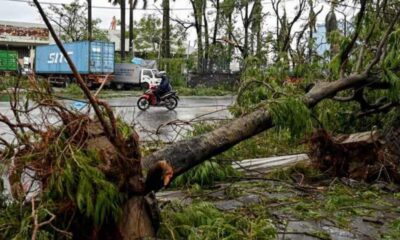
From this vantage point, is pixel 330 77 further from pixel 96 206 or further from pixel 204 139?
pixel 96 206

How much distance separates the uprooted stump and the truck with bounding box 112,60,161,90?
23268 millimetres

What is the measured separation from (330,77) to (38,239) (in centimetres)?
504

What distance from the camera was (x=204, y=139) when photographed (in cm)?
405

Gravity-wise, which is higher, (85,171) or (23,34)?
(23,34)

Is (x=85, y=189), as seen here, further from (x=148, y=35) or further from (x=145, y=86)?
(x=148, y=35)

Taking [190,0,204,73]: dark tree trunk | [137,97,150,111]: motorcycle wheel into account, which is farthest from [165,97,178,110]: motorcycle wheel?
[190,0,204,73]: dark tree trunk

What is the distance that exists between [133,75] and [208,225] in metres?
26.8

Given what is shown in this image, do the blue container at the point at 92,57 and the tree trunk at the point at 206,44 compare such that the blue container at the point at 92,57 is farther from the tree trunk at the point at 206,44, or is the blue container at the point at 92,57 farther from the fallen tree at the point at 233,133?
the fallen tree at the point at 233,133

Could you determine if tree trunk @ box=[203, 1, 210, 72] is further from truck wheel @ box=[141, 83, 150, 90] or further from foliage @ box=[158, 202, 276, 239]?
foliage @ box=[158, 202, 276, 239]

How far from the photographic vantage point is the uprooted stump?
596cm

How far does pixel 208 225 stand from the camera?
375 cm

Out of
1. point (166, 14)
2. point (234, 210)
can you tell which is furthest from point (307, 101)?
point (166, 14)

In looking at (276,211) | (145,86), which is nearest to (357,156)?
(276,211)

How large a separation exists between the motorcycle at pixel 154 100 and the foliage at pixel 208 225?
12937 mm
